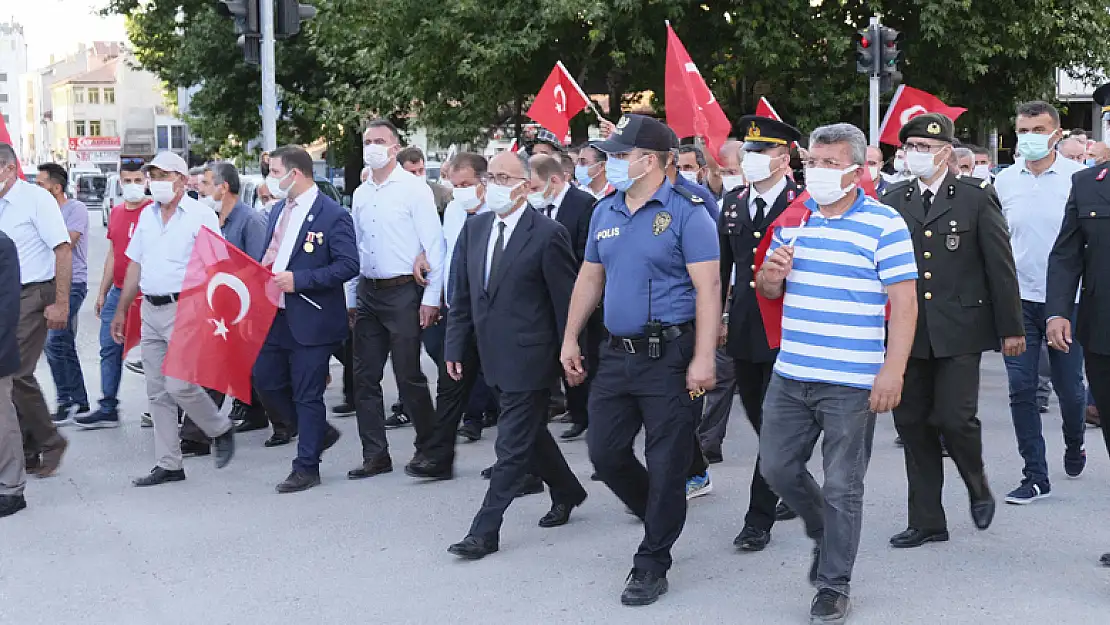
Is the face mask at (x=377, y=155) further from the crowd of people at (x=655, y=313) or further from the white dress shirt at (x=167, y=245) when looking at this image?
the white dress shirt at (x=167, y=245)

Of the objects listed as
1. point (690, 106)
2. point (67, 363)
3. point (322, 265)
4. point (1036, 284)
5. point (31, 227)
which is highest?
point (690, 106)

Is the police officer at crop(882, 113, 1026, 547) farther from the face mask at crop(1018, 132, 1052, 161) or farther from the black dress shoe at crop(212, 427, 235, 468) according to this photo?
the black dress shoe at crop(212, 427, 235, 468)

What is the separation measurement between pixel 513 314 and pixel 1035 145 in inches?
128

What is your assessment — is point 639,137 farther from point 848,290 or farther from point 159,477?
point 159,477

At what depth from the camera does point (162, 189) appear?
8.09 m

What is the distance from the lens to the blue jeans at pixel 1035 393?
6.97 metres

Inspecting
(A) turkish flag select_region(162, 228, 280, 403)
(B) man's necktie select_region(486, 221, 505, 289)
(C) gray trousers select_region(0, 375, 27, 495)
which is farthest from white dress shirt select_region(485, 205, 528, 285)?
(C) gray trousers select_region(0, 375, 27, 495)

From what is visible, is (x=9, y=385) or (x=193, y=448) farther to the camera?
(x=193, y=448)

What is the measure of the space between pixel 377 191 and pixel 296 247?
27.6 inches

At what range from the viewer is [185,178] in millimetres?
8289

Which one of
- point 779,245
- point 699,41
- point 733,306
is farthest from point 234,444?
point 699,41

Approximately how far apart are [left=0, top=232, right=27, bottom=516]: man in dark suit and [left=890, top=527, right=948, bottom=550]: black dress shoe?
444 centimetres

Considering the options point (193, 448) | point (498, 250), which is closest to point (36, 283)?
point (193, 448)

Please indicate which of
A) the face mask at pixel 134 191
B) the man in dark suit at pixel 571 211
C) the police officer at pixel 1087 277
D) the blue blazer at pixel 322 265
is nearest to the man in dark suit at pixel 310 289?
the blue blazer at pixel 322 265
